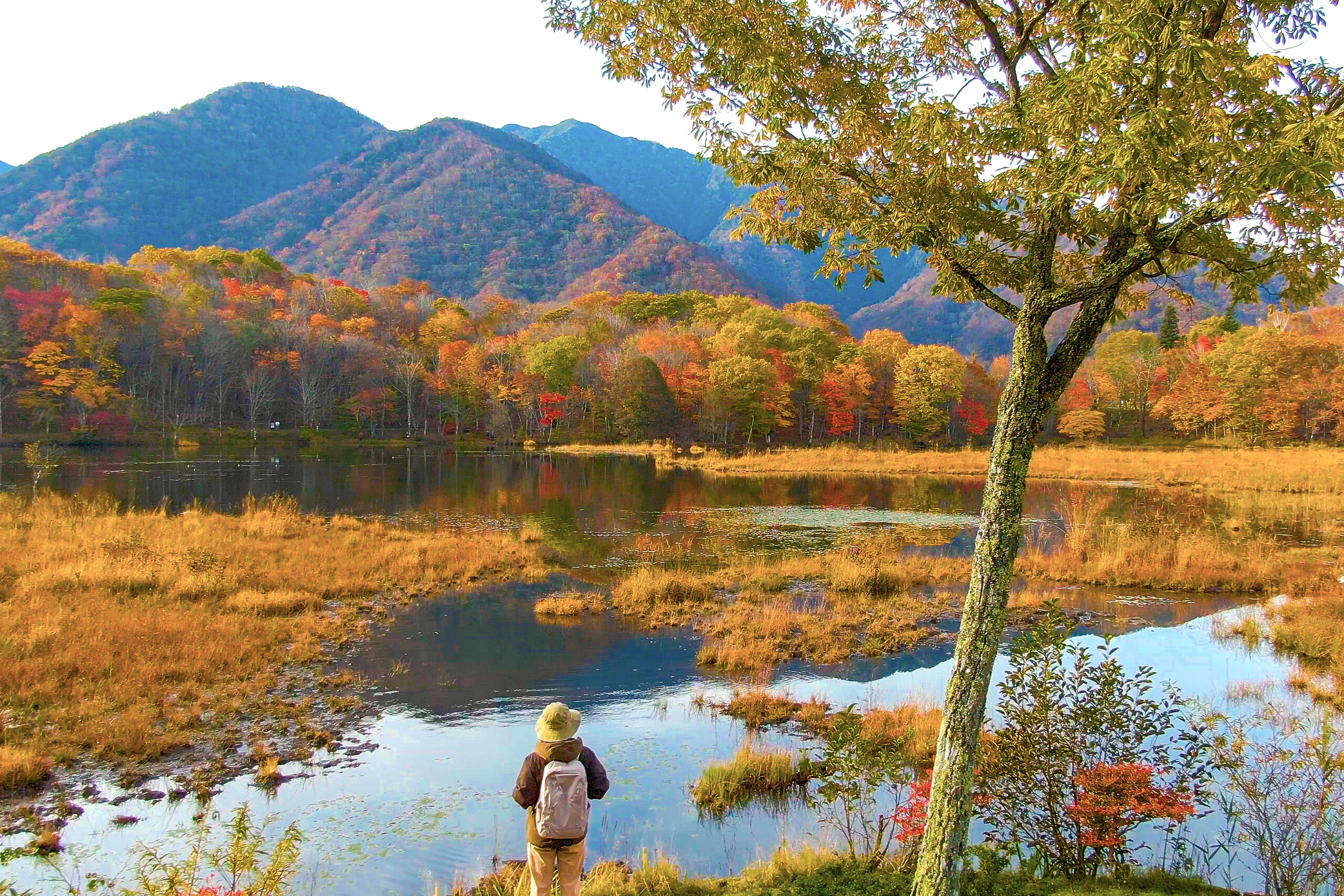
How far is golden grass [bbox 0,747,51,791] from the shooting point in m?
7.65

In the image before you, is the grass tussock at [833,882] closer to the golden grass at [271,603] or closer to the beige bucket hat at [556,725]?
the beige bucket hat at [556,725]

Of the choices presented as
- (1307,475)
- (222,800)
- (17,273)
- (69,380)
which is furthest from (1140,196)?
(17,273)

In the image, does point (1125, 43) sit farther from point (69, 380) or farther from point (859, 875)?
point (69, 380)

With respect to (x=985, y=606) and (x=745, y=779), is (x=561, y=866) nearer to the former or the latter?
(x=985, y=606)

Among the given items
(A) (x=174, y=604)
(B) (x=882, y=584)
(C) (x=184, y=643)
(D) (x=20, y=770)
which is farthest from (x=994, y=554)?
(A) (x=174, y=604)

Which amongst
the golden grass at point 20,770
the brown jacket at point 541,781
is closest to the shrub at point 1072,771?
the brown jacket at point 541,781

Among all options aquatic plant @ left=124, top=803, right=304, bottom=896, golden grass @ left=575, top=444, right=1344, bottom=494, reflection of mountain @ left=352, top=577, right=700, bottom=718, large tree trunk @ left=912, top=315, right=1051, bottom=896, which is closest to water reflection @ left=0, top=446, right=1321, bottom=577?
golden grass @ left=575, top=444, right=1344, bottom=494

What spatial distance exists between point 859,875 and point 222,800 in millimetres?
6313

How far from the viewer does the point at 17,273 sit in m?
76.7

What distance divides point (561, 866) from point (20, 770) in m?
6.52

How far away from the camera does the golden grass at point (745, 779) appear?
7.94 m

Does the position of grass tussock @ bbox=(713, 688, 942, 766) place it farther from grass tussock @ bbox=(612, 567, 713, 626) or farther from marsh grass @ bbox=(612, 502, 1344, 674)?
grass tussock @ bbox=(612, 567, 713, 626)

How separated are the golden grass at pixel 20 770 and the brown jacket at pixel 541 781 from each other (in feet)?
20.5

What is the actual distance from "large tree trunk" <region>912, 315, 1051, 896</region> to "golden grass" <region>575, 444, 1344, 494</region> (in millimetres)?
41306
